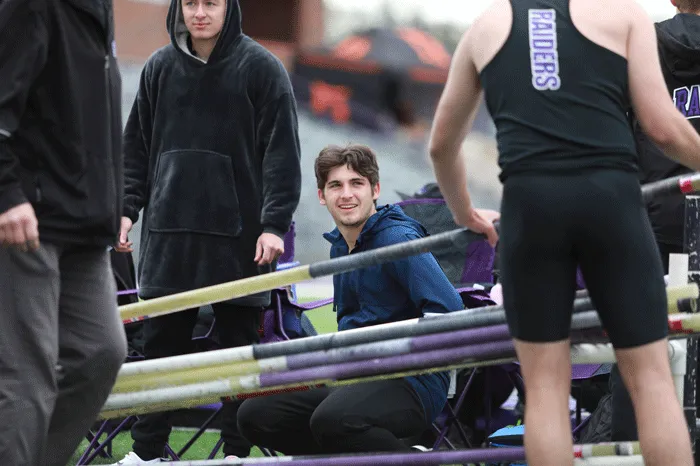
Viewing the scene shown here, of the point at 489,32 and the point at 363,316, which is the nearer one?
the point at 489,32

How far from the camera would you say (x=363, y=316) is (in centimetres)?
383

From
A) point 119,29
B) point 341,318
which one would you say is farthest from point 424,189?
point 119,29

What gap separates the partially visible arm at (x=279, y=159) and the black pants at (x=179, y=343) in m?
0.36

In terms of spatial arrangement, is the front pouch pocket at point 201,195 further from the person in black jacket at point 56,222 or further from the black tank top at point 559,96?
the black tank top at point 559,96

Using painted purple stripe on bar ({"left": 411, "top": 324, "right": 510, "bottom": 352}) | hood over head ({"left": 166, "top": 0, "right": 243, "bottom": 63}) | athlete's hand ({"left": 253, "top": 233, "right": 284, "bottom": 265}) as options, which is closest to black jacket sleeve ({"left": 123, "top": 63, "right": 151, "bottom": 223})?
hood over head ({"left": 166, "top": 0, "right": 243, "bottom": 63})

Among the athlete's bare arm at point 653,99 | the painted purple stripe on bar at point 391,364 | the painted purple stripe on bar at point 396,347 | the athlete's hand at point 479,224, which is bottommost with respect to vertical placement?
the painted purple stripe on bar at point 391,364

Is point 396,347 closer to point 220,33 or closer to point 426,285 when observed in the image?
point 426,285

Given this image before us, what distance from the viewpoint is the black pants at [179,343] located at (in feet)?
14.2

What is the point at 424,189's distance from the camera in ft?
24.0

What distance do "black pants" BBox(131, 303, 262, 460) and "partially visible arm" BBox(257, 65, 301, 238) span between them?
362mm

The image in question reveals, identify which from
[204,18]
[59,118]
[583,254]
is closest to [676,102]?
[583,254]

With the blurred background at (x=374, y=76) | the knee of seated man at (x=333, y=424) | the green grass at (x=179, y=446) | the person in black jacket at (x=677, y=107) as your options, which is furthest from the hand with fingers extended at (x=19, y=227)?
the blurred background at (x=374, y=76)

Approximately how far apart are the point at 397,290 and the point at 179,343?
1026mm

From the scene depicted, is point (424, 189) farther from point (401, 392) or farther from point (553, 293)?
point (553, 293)
